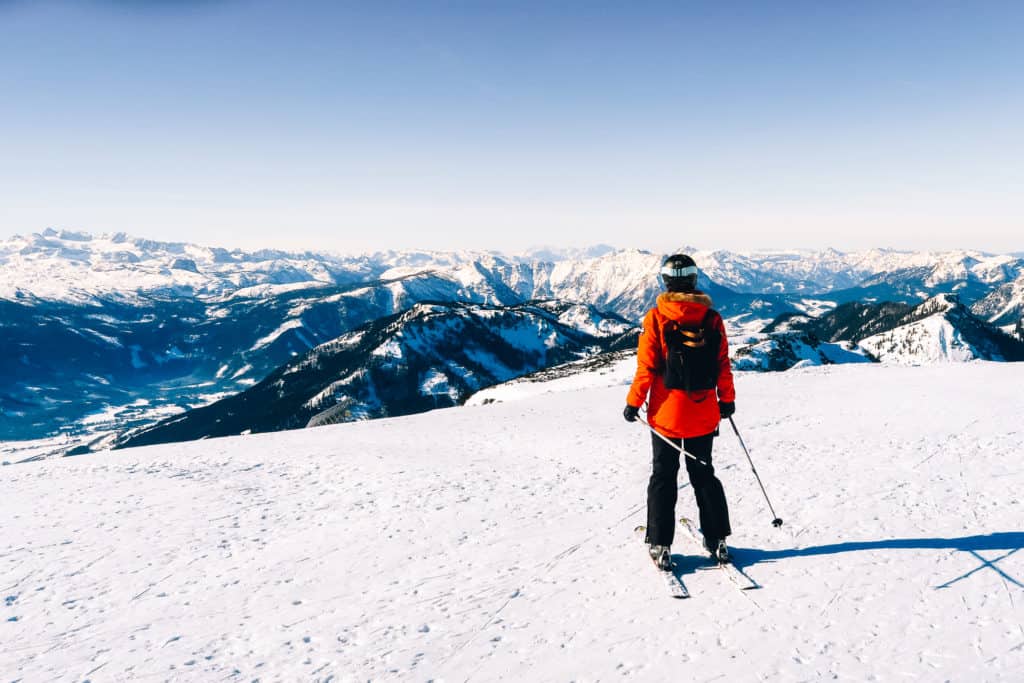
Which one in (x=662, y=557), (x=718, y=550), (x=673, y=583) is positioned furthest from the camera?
(x=718, y=550)

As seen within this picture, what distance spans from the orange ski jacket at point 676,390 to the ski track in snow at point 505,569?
2209 millimetres

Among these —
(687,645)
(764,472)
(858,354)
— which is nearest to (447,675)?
(687,645)

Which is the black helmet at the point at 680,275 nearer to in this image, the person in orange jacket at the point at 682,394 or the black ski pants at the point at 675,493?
the person in orange jacket at the point at 682,394

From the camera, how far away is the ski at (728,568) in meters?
7.07

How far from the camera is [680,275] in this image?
7.53m

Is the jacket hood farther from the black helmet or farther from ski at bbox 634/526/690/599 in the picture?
ski at bbox 634/526/690/599

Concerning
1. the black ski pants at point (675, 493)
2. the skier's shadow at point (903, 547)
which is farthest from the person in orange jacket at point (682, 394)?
the skier's shadow at point (903, 547)

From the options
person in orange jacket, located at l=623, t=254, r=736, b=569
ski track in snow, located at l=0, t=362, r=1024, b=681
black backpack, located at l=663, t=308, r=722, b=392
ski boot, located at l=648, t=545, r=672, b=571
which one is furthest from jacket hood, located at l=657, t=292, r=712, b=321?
ski track in snow, located at l=0, t=362, r=1024, b=681

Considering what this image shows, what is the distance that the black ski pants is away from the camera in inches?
303

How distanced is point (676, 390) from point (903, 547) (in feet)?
14.9

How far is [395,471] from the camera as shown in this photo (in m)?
13.9

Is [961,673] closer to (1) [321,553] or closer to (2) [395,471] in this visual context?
(1) [321,553]

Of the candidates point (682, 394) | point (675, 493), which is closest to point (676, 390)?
point (682, 394)

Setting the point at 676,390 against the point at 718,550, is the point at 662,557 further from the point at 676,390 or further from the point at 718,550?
the point at 676,390
